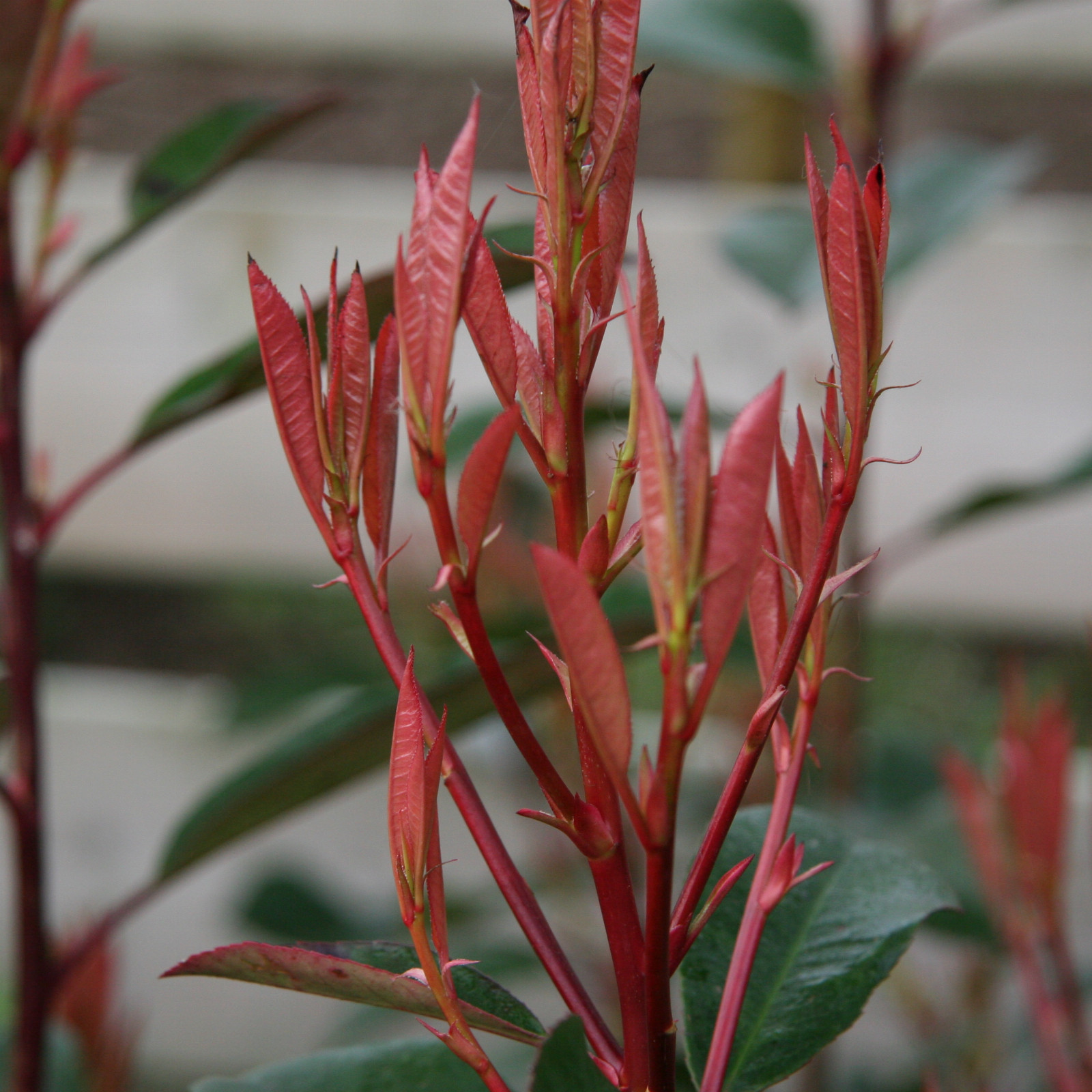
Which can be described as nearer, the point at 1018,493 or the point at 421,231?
the point at 421,231

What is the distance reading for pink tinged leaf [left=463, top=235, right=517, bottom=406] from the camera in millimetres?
149

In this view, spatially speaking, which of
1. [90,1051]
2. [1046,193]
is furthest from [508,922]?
[1046,193]

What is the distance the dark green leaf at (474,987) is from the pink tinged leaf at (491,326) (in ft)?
0.31

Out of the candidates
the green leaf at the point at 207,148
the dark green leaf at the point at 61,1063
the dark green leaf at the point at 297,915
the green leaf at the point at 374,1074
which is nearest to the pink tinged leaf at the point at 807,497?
the green leaf at the point at 374,1074

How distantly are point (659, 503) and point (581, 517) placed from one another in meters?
0.04

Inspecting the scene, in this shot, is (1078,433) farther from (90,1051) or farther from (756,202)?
(90,1051)

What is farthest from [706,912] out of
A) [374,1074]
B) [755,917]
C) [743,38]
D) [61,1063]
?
[743,38]

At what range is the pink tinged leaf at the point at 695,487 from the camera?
123mm

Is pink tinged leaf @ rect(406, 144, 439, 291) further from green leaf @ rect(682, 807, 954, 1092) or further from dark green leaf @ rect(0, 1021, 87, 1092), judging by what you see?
dark green leaf @ rect(0, 1021, 87, 1092)

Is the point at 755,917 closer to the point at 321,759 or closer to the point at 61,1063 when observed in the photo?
the point at 321,759

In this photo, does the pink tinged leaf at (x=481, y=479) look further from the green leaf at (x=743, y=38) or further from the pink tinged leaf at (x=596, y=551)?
the green leaf at (x=743, y=38)

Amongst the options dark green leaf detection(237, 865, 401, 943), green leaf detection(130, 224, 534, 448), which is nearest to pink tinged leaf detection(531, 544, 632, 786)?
green leaf detection(130, 224, 534, 448)

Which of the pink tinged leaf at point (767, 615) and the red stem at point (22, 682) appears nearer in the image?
the pink tinged leaf at point (767, 615)

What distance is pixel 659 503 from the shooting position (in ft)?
0.40
